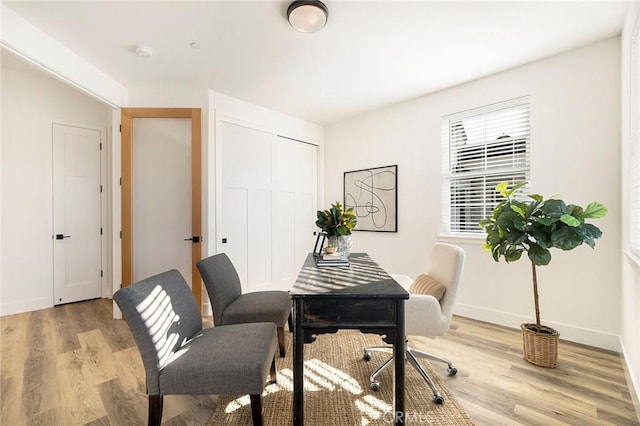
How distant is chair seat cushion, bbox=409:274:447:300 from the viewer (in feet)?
6.25

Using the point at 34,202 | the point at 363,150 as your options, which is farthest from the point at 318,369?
the point at 34,202

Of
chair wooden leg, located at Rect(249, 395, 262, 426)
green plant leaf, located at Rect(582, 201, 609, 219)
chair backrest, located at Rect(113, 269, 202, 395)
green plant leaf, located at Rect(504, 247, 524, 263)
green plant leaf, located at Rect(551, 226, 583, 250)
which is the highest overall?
green plant leaf, located at Rect(582, 201, 609, 219)

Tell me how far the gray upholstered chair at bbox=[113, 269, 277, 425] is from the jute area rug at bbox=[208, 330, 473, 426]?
364mm

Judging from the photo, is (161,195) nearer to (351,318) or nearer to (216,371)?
(216,371)

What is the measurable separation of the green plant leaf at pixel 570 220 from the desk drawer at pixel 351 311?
4.83 feet

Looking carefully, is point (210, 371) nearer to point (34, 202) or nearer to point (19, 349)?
point (19, 349)

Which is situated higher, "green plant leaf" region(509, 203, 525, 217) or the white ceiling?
the white ceiling

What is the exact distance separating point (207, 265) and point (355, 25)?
2.14 metres

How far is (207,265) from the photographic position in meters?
2.08

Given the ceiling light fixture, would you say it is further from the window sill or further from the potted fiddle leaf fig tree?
the window sill

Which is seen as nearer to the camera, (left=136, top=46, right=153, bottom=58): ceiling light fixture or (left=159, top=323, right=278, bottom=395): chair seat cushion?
(left=159, top=323, right=278, bottom=395): chair seat cushion

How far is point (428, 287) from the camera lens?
6.50 feet

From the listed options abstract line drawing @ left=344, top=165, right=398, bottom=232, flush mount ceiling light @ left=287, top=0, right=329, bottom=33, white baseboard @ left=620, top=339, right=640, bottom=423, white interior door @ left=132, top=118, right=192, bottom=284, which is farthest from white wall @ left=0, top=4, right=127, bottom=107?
white baseboard @ left=620, top=339, right=640, bottom=423

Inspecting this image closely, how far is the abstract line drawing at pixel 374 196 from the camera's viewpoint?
12.1ft
